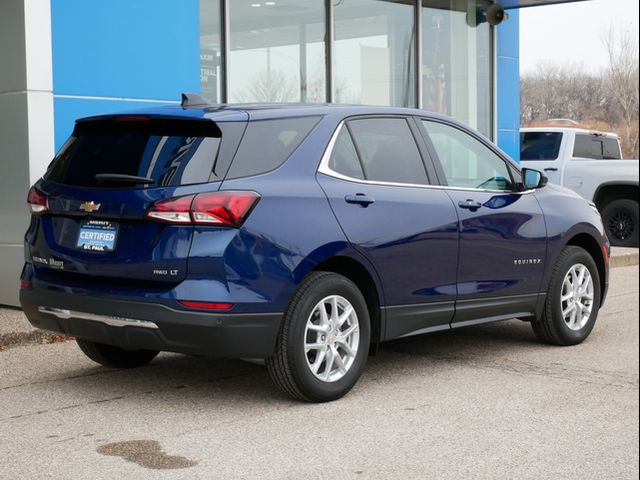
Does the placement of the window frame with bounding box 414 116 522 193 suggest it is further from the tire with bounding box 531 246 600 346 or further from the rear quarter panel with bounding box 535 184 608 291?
the tire with bounding box 531 246 600 346

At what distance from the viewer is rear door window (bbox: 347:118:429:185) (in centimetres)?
639

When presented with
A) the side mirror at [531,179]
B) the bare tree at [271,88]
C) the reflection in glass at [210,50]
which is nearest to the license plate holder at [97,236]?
the side mirror at [531,179]

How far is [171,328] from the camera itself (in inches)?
215

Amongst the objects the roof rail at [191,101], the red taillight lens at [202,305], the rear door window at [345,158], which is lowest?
the red taillight lens at [202,305]

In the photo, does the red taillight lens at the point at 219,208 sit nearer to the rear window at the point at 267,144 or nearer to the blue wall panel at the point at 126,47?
the rear window at the point at 267,144

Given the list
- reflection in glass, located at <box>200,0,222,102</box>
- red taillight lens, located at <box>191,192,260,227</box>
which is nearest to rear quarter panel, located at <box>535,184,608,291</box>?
red taillight lens, located at <box>191,192,260,227</box>

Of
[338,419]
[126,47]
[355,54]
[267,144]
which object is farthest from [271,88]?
[338,419]

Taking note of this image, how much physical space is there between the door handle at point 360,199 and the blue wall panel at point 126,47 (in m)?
4.10

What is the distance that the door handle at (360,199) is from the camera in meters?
6.06

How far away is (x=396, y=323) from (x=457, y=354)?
1265mm

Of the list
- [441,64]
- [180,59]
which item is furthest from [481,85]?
[180,59]

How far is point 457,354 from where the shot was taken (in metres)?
7.49

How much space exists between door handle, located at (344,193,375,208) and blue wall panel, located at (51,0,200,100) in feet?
13.5

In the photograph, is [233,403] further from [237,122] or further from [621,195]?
[621,195]
